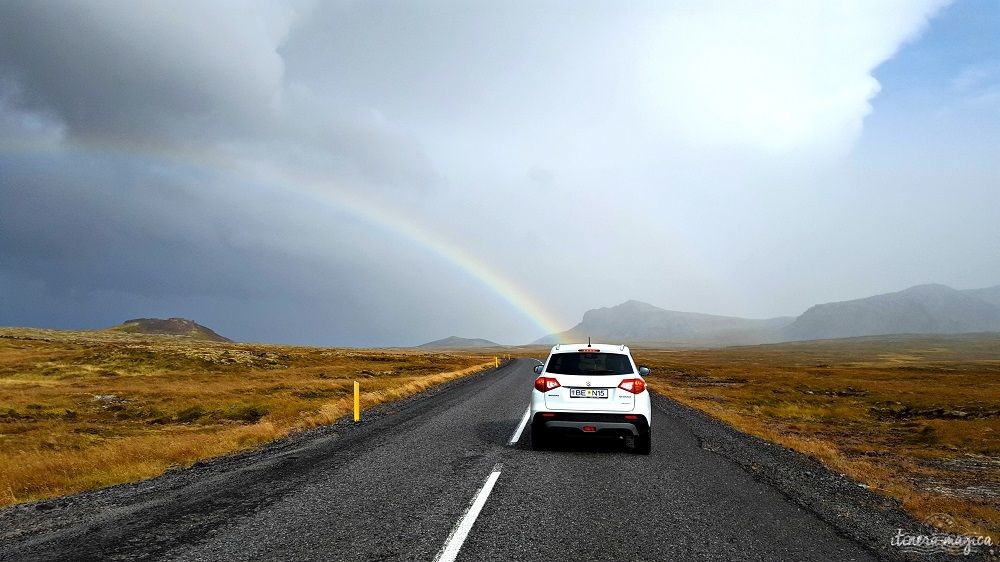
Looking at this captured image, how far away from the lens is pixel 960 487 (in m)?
12.8

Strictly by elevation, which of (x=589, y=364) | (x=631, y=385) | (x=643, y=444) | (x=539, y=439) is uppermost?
(x=589, y=364)

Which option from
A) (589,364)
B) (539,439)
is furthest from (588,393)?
(539,439)

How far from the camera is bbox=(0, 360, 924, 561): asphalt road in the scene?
5383 mm

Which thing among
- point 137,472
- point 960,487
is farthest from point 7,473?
point 960,487

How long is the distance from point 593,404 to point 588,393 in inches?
8.8

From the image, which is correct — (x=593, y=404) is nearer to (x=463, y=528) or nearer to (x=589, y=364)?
(x=589, y=364)

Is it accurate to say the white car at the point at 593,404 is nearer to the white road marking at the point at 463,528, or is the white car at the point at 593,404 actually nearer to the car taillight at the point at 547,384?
the car taillight at the point at 547,384

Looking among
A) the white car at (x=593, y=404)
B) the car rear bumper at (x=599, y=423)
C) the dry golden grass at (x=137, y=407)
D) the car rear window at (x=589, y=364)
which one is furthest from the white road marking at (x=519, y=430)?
the dry golden grass at (x=137, y=407)

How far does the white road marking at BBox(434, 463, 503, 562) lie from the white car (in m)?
2.54

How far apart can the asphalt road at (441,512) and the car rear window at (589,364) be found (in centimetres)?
162

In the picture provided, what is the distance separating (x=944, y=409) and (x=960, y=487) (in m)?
24.0

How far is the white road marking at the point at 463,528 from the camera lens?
5.05 meters

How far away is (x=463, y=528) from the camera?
19.3 ft

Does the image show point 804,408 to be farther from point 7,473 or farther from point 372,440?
point 7,473
